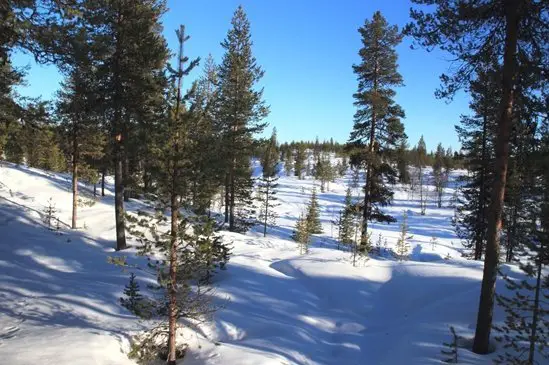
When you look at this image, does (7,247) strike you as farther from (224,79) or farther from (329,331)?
(224,79)

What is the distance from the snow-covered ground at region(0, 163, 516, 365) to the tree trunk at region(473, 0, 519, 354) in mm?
690

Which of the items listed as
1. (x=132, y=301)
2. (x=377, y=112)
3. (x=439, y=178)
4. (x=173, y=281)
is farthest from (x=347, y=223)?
(x=439, y=178)

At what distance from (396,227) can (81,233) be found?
55733 mm

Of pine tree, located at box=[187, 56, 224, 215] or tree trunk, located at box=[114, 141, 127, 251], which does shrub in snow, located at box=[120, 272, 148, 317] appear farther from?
tree trunk, located at box=[114, 141, 127, 251]

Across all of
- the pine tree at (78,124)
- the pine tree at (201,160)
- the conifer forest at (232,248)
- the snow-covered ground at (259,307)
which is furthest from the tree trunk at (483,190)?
the pine tree at (78,124)

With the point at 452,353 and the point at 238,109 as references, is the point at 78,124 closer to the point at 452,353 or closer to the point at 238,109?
the point at 238,109

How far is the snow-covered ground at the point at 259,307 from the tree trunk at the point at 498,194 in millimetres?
690

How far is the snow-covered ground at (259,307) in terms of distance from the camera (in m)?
8.66

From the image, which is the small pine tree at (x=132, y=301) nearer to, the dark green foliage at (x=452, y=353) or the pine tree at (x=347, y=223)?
the dark green foliage at (x=452, y=353)

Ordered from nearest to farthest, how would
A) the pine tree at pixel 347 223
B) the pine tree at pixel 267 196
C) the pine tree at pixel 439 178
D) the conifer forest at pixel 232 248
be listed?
1. the conifer forest at pixel 232 248
2. the pine tree at pixel 347 223
3. the pine tree at pixel 267 196
4. the pine tree at pixel 439 178

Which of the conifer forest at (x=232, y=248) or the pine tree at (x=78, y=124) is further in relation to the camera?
the pine tree at (x=78, y=124)

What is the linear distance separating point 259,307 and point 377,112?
13317 mm

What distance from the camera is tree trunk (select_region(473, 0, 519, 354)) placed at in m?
8.11

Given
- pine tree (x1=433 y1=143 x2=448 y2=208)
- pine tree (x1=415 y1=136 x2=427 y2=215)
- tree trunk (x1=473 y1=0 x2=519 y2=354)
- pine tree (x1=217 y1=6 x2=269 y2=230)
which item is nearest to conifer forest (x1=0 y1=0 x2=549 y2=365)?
tree trunk (x1=473 y1=0 x2=519 y2=354)
